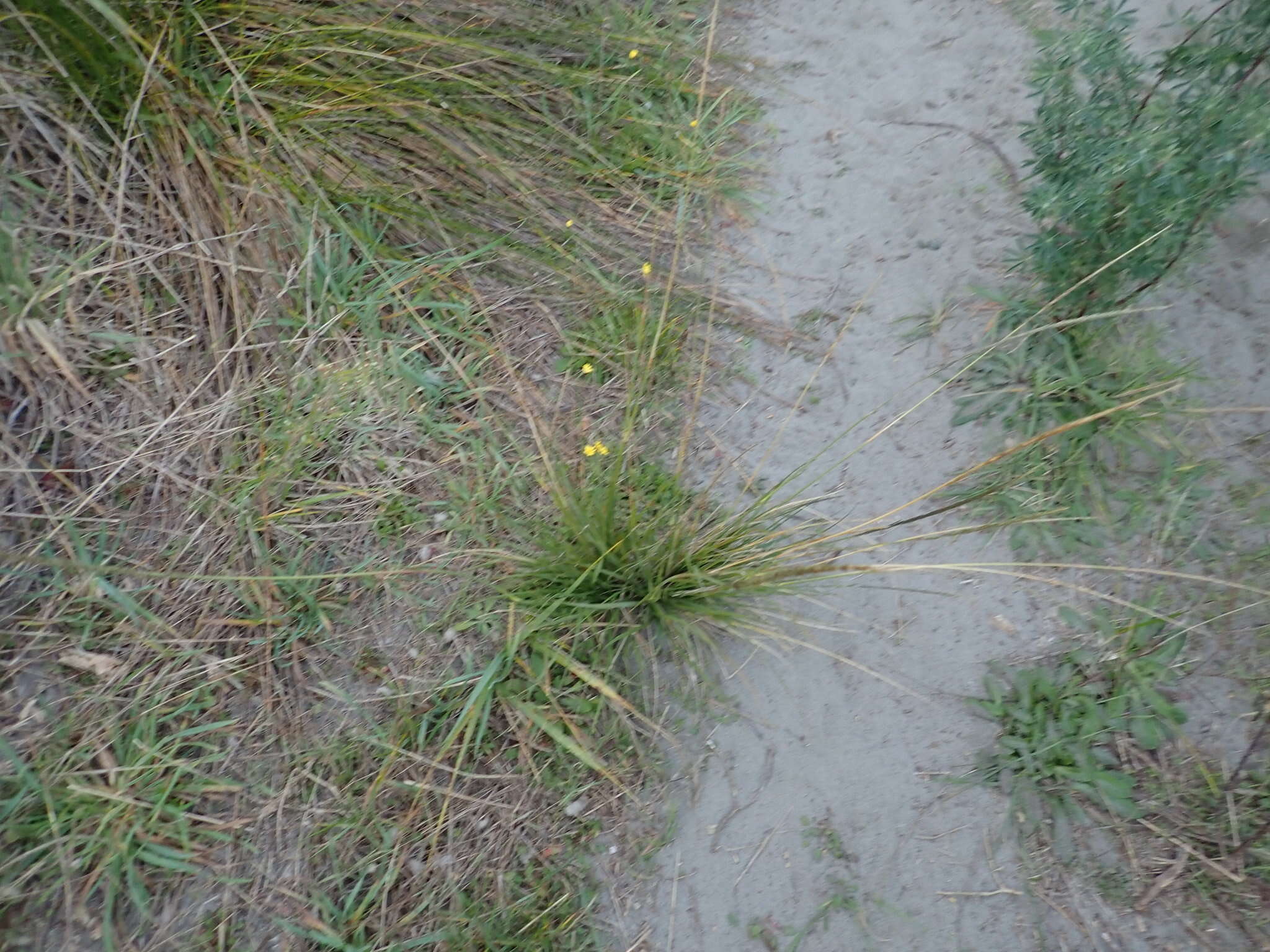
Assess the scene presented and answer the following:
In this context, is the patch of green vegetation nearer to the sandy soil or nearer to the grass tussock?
the sandy soil

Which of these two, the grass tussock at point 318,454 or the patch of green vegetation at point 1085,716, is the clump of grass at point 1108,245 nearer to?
the patch of green vegetation at point 1085,716

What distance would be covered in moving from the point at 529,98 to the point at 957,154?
1.27 metres

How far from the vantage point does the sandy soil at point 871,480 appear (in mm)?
1844

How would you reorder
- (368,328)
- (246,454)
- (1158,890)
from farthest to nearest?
(368,328) → (246,454) → (1158,890)

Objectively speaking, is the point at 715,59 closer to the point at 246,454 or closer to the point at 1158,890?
the point at 246,454

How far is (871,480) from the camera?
7.52 feet

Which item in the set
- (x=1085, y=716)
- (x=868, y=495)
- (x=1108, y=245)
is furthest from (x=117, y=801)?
(x=1108, y=245)

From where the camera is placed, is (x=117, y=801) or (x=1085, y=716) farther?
(x=1085, y=716)

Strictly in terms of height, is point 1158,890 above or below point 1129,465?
below

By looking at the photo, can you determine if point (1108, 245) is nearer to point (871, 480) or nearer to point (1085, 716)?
point (871, 480)

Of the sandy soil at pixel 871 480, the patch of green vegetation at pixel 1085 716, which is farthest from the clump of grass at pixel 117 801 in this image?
the patch of green vegetation at pixel 1085 716

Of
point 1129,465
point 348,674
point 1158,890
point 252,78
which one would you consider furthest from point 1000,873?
point 252,78

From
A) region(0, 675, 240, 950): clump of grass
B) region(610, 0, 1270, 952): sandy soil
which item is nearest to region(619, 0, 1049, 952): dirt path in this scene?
Answer: region(610, 0, 1270, 952): sandy soil

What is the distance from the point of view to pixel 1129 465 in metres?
2.24
